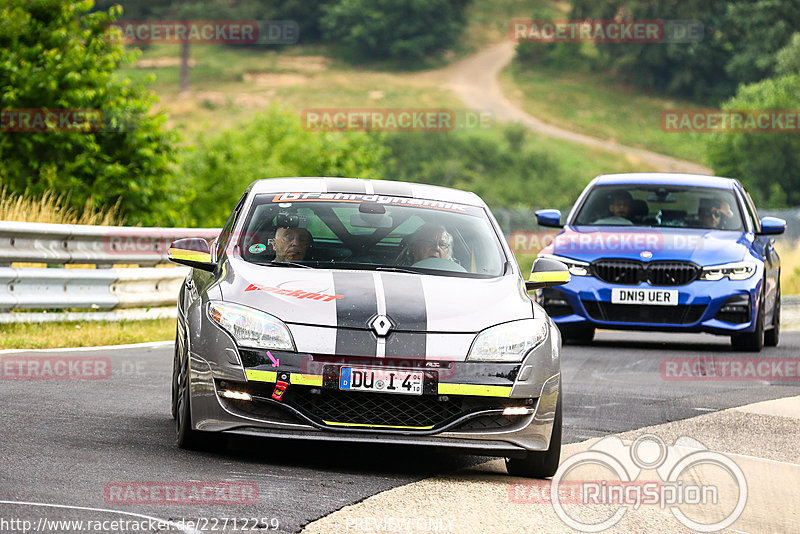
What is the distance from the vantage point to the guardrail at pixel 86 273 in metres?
12.7

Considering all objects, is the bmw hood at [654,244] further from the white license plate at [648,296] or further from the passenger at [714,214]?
the white license plate at [648,296]

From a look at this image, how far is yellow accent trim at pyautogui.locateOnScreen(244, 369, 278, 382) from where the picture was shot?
6.73 meters

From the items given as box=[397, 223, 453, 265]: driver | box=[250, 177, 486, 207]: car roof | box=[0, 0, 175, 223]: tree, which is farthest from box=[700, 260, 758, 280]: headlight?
box=[0, 0, 175, 223]: tree

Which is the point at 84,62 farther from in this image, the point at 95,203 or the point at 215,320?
the point at 215,320

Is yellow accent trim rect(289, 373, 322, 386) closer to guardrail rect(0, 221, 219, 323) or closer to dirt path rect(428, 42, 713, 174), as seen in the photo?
guardrail rect(0, 221, 219, 323)

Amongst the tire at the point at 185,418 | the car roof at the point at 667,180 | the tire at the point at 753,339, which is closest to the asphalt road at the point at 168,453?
the tire at the point at 185,418

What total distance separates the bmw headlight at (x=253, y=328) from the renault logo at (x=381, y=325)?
40cm

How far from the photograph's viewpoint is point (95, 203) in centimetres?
2353

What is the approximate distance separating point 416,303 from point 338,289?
15.8 inches

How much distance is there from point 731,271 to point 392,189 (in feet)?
21.4

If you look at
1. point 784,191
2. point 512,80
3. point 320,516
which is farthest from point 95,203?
point 512,80

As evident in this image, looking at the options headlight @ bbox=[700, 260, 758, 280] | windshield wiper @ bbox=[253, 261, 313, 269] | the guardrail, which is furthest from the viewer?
headlight @ bbox=[700, 260, 758, 280]

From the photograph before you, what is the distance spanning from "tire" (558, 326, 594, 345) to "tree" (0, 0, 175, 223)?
10964mm

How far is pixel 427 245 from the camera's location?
7.98 m
